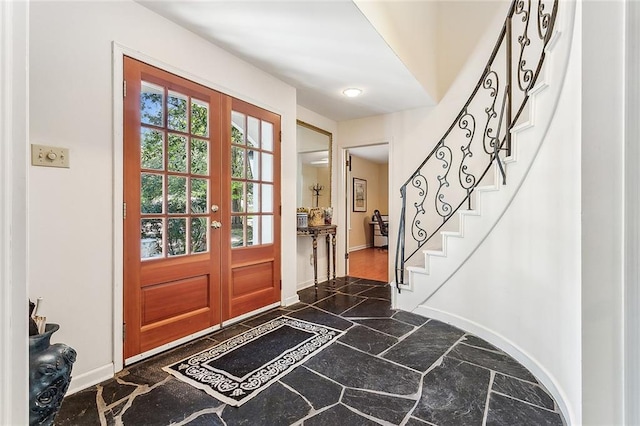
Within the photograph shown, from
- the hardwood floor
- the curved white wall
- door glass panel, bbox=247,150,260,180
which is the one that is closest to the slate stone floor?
the curved white wall

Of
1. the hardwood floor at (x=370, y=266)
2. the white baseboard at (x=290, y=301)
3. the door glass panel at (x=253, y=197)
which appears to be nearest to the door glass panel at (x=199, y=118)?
the door glass panel at (x=253, y=197)

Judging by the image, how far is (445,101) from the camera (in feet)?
12.2

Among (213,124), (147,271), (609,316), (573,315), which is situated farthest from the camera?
(213,124)

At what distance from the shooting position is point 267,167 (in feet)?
10.1

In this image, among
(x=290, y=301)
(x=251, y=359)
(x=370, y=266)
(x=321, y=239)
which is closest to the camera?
(x=251, y=359)

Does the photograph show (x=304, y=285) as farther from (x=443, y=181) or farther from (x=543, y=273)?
(x=543, y=273)

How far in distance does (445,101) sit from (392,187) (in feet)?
4.11

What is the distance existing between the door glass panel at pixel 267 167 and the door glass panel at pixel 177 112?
0.88m

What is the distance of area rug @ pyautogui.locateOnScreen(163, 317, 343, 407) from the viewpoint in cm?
176

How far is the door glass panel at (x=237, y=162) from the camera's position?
8.89ft

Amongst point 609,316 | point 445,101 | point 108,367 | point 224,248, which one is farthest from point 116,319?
point 445,101

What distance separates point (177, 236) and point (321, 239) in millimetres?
2276

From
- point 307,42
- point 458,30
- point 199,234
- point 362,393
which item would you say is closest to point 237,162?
point 199,234

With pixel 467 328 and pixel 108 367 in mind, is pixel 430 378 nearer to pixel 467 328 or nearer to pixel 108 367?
pixel 467 328
